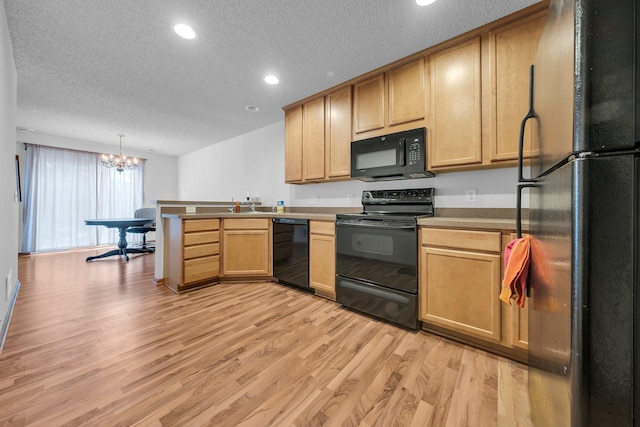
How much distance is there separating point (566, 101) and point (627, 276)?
37cm

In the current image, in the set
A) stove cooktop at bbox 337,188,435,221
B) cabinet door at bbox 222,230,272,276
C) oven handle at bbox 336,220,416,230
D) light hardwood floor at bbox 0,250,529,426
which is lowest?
light hardwood floor at bbox 0,250,529,426

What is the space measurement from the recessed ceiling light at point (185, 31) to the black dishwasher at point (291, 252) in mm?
1922

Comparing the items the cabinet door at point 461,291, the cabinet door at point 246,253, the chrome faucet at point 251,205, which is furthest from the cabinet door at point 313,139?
the cabinet door at point 461,291

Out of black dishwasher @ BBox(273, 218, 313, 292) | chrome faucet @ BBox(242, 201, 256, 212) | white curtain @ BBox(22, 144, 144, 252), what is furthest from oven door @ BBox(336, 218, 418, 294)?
white curtain @ BBox(22, 144, 144, 252)

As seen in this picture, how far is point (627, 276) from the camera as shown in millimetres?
430

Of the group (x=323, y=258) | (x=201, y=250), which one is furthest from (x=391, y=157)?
(x=201, y=250)

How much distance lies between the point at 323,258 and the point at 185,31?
7.65ft

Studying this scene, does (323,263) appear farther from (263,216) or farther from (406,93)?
(406,93)

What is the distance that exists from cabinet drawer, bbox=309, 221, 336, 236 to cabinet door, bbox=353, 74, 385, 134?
40.2 inches

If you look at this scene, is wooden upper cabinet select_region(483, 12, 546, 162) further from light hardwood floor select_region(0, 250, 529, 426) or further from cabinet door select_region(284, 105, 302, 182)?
cabinet door select_region(284, 105, 302, 182)

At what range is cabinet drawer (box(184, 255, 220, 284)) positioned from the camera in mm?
2815

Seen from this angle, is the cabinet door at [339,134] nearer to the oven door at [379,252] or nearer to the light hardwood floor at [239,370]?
the oven door at [379,252]

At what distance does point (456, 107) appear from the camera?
6.64ft

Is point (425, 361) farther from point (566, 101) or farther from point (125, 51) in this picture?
point (125, 51)
